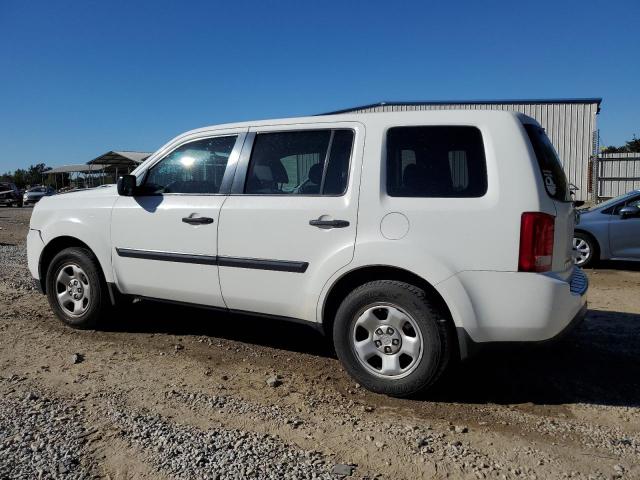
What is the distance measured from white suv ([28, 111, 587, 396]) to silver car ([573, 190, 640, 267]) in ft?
18.0

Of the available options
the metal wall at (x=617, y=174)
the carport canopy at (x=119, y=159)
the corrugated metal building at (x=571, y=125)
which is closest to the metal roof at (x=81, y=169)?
the carport canopy at (x=119, y=159)

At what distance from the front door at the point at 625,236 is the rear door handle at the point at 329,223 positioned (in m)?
6.65

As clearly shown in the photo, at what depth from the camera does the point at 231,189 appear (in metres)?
4.16

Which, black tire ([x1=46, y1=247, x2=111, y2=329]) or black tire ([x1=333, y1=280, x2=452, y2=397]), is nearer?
black tire ([x1=333, y1=280, x2=452, y2=397])

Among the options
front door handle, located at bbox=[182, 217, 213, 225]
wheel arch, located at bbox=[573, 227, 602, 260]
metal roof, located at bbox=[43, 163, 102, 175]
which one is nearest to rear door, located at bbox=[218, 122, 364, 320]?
front door handle, located at bbox=[182, 217, 213, 225]

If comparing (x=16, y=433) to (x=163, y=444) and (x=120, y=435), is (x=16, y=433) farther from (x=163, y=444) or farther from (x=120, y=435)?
(x=163, y=444)

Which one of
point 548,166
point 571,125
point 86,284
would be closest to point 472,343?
point 548,166

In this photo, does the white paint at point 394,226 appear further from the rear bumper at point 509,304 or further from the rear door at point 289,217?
the rear bumper at point 509,304

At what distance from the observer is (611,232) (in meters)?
8.55

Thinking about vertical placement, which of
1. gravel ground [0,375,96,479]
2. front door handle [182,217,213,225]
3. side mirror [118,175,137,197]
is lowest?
gravel ground [0,375,96,479]

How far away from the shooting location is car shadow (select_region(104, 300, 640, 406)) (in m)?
3.61

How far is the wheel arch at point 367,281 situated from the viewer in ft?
11.3

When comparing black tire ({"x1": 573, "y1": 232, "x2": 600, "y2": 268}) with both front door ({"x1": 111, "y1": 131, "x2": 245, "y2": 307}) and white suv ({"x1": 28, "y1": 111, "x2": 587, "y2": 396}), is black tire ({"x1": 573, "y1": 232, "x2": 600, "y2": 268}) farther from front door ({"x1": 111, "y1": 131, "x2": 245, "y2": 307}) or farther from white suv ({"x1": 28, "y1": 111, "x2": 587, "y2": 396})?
front door ({"x1": 111, "y1": 131, "x2": 245, "y2": 307})

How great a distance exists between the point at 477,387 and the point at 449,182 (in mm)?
1460
